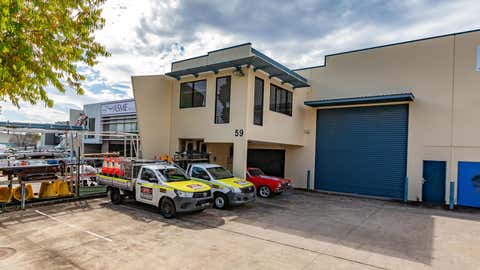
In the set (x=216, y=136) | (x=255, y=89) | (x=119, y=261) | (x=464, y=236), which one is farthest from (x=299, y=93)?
(x=119, y=261)

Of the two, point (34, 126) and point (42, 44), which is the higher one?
point (42, 44)

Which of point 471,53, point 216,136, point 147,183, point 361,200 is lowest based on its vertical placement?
point 361,200

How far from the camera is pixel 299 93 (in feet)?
54.4

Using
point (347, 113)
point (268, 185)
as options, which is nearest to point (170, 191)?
point (268, 185)

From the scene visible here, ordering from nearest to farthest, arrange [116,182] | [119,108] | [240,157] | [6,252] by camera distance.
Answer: [6,252] → [116,182] → [240,157] → [119,108]

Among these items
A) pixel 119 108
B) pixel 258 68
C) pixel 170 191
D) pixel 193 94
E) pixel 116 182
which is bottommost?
pixel 116 182

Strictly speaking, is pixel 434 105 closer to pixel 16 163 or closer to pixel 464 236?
pixel 464 236

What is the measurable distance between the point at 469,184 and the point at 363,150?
471 centimetres

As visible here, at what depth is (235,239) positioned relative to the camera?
707cm

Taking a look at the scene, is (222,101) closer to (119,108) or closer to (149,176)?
(149,176)

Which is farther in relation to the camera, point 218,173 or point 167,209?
point 218,173

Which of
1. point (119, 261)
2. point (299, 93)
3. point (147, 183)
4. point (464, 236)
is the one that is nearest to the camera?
point (119, 261)

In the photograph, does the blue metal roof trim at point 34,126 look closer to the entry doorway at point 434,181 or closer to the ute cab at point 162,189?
the ute cab at point 162,189

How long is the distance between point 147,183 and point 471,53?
15.4m
